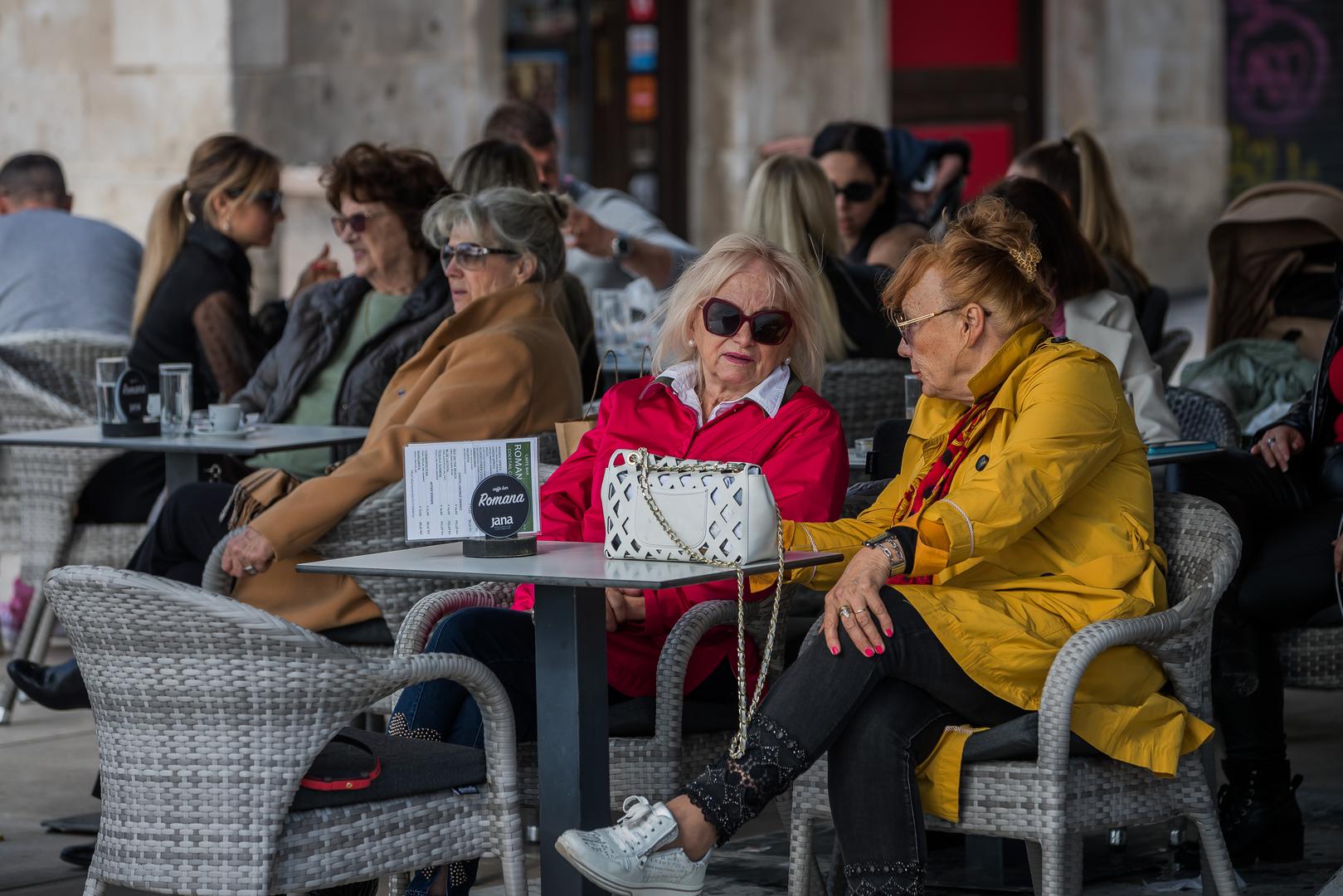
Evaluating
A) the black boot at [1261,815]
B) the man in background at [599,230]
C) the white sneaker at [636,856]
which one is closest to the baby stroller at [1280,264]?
the man in background at [599,230]

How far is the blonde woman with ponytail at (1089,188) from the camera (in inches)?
270

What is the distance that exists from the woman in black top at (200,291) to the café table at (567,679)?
9.32ft

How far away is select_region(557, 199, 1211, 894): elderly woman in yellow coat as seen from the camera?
350 cm

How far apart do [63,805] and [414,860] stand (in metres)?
2.10

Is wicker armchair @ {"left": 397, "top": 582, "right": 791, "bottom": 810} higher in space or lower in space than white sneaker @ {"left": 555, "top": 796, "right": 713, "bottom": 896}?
higher

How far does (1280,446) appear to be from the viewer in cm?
489

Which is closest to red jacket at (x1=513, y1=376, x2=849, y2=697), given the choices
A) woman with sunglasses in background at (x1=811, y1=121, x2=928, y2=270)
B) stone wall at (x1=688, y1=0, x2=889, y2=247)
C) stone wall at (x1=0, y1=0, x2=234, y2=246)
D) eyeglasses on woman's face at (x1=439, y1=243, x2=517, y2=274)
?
eyeglasses on woman's face at (x1=439, y1=243, x2=517, y2=274)

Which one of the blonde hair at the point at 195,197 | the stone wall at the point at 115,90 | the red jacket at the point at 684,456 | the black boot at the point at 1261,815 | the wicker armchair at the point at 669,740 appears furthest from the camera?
the stone wall at the point at 115,90

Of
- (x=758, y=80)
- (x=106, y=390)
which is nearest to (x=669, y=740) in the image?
(x=106, y=390)

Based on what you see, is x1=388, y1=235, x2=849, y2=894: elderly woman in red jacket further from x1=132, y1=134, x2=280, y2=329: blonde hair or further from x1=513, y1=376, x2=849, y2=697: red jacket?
x1=132, y1=134, x2=280, y2=329: blonde hair

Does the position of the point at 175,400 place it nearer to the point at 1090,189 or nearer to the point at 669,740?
the point at 669,740

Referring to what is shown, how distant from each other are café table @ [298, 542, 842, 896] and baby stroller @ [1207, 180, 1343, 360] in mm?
3108

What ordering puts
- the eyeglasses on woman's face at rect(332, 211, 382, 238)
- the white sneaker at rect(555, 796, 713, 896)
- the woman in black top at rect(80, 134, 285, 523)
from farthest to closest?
the woman in black top at rect(80, 134, 285, 523) < the eyeglasses on woman's face at rect(332, 211, 382, 238) < the white sneaker at rect(555, 796, 713, 896)

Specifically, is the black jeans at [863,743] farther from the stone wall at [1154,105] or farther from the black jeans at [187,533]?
the stone wall at [1154,105]
